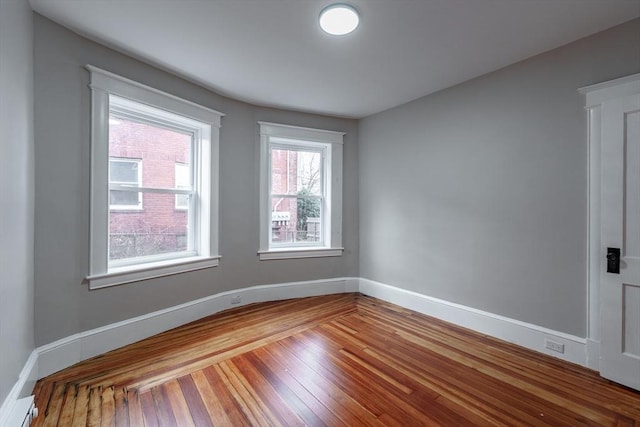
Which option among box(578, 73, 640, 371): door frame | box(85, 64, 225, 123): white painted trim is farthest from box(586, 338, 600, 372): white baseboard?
box(85, 64, 225, 123): white painted trim

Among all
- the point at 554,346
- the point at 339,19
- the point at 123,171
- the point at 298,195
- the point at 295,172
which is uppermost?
the point at 339,19

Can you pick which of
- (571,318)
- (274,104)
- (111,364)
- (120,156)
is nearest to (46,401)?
(111,364)

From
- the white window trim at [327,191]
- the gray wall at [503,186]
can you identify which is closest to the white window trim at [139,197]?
the white window trim at [327,191]

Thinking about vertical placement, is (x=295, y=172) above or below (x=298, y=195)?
above

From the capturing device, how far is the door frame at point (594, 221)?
2.20 meters

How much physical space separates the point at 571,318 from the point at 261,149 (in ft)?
11.7

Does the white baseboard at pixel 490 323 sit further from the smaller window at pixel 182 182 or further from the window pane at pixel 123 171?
the window pane at pixel 123 171

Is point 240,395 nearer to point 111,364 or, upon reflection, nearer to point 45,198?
point 111,364

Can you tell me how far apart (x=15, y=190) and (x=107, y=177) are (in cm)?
80

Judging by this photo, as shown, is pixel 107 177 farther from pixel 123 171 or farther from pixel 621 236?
pixel 621 236

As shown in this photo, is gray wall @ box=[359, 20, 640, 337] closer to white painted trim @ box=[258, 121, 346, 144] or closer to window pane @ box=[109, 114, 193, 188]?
white painted trim @ box=[258, 121, 346, 144]

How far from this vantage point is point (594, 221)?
2.24 m

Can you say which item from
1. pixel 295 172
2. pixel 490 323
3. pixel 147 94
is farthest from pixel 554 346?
pixel 147 94

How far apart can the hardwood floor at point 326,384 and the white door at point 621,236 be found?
0.77 ft
